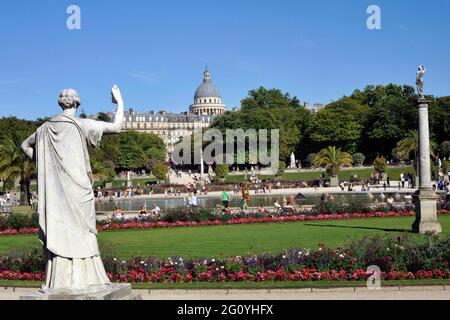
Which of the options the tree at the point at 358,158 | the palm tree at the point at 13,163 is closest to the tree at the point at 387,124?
the tree at the point at 358,158

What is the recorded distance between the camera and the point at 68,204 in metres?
7.15

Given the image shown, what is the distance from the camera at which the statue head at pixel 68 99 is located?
7.57m

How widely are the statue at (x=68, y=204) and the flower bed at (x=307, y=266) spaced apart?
7450 millimetres

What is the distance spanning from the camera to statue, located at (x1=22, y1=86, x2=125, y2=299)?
7.02m

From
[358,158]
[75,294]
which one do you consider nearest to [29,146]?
[75,294]

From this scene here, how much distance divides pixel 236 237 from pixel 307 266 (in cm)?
808

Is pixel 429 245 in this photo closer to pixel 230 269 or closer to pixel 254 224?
pixel 230 269

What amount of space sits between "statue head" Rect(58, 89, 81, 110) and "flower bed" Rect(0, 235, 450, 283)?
7.60 m

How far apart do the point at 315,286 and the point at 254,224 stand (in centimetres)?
1511

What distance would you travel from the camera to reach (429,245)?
48.3 ft

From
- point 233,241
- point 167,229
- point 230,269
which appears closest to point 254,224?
point 167,229

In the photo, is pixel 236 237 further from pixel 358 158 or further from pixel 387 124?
pixel 387 124

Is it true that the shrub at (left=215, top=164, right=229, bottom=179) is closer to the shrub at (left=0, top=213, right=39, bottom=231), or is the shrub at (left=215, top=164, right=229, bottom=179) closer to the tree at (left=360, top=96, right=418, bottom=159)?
the tree at (left=360, top=96, right=418, bottom=159)

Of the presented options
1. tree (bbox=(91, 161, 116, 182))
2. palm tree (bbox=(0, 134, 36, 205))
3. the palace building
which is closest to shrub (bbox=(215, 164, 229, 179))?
tree (bbox=(91, 161, 116, 182))
